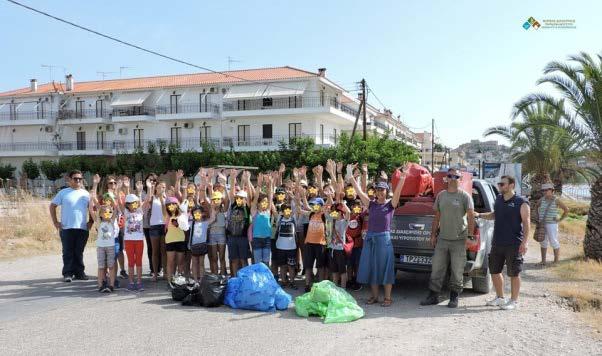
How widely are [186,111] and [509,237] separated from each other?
1651 inches

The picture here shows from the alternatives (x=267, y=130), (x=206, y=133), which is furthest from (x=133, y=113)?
(x=267, y=130)

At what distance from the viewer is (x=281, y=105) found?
4341 cm

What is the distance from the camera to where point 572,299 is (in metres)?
7.63

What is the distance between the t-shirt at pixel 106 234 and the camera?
780 centimetres

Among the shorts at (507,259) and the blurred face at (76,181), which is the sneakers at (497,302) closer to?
the shorts at (507,259)

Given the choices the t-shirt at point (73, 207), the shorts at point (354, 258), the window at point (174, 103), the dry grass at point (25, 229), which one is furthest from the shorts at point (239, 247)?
the window at point (174, 103)

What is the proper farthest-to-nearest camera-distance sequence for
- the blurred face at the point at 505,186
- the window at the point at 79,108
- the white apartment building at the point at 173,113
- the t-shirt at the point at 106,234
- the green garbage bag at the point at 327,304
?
the window at the point at 79,108, the white apartment building at the point at 173,113, the t-shirt at the point at 106,234, the blurred face at the point at 505,186, the green garbage bag at the point at 327,304

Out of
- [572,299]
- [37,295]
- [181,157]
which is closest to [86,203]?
[37,295]

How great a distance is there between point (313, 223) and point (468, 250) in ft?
7.73

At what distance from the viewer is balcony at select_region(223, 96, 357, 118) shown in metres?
41.9

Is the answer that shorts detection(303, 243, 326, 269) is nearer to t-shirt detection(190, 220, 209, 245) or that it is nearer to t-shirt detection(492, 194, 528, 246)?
t-shirt detection(190, 220, 209, 245)

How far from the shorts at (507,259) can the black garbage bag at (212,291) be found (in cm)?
385

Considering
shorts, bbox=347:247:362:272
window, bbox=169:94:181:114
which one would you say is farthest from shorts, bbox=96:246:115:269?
window, bbox=169:94:181:114

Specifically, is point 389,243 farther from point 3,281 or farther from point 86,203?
point 3,281
